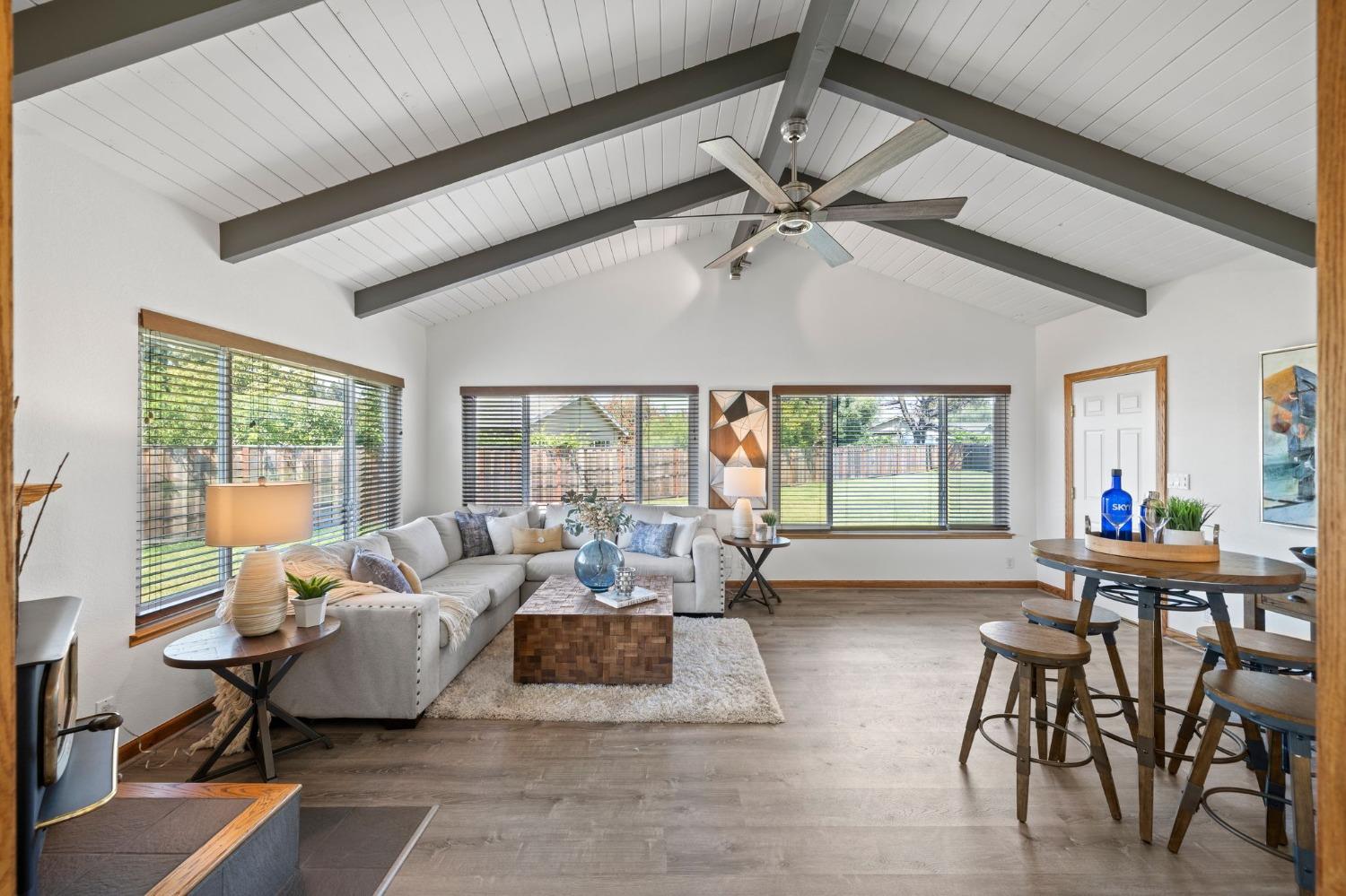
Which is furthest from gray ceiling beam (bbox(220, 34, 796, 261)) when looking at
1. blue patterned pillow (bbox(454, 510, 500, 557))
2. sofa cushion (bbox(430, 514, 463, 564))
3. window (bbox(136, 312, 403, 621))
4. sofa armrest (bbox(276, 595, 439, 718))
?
blue patterned pillow (bbox(454, 510, 500, 557))

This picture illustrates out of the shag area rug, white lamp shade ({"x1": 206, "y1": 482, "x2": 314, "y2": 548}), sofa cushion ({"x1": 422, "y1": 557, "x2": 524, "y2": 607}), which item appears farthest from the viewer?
sofa cushion ({"x1": 422, "y1": 557, "x2": 524, "y2": 607})

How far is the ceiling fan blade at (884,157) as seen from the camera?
2.26 m

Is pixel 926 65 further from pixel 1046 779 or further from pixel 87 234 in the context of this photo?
pixel 87 234

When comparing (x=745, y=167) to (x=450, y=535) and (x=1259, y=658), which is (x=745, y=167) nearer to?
(x=1259, y=658)

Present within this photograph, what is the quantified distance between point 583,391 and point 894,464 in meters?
3.14

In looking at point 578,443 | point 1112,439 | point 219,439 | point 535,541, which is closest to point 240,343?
point 219,439

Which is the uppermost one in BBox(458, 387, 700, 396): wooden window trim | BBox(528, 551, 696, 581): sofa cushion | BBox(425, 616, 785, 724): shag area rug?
BBox(458, 387, 700, 396): wooden window trim

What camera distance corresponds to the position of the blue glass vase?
12.7 ft

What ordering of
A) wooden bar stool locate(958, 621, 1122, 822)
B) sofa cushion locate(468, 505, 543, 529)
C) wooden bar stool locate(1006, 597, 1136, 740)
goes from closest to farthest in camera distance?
1. wooden bar stool locate(958, 621, 1122, 822)
2. wooden bar stool locate(1006, 597, 1136, 740)
3. sofa cushion locate(468, 505, 543, 529)

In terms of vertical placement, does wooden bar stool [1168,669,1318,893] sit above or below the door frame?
below

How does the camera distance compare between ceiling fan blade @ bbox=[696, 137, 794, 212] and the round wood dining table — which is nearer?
the round wood dining table

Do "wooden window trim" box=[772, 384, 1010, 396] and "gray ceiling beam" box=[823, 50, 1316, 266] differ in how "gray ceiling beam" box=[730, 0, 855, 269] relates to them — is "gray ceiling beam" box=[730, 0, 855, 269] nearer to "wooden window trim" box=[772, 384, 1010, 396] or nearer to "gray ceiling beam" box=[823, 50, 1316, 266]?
"gray ceiling beam" box=[823, 50, 1316, 266]

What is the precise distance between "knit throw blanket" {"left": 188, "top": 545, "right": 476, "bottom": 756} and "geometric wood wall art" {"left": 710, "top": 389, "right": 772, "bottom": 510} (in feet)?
9.18

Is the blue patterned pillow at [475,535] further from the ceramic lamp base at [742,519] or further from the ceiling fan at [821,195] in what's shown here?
the ceiling fan at [821,195]
